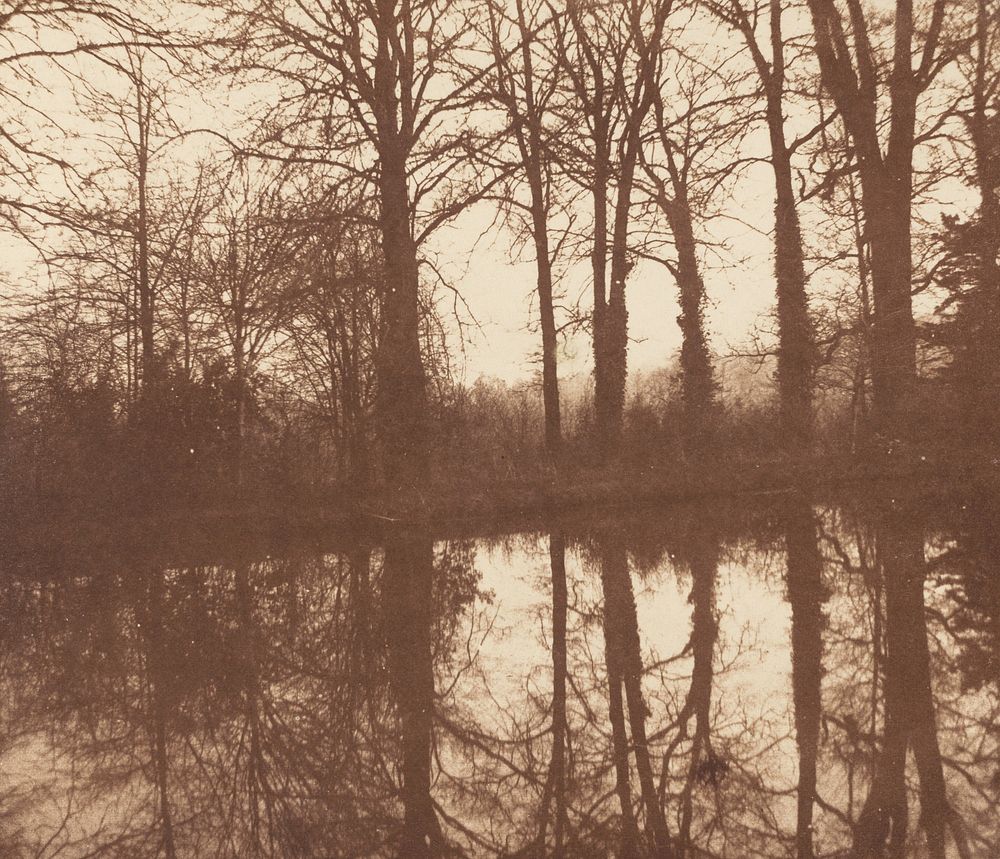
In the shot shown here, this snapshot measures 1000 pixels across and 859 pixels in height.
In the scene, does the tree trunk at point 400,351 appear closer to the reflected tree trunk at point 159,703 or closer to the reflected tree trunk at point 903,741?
the reflected tree trunk at point 159,703

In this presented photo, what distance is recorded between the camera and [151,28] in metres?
10.8

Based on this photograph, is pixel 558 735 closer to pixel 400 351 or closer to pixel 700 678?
pixel 700 678

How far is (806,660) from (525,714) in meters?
1.72

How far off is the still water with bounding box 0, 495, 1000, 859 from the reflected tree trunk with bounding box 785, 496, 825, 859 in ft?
0.06

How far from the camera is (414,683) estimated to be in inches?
204

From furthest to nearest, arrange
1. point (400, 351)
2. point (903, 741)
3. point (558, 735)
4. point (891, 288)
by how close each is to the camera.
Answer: point (891, 288) < point (400, 351) < point (558, 735) < point (903, 741)

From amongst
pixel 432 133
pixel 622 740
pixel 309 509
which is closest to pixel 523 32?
pixel 432 133

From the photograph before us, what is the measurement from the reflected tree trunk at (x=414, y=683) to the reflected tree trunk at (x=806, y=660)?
52.6 inches

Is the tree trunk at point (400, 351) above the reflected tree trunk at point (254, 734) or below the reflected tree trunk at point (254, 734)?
above

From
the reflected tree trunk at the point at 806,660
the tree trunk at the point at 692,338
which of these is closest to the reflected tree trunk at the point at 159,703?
the reflected tree trunk at the point at 806,660

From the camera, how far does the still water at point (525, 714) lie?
11.0 ft

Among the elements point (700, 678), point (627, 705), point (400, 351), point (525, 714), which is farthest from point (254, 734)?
point (400, 351)

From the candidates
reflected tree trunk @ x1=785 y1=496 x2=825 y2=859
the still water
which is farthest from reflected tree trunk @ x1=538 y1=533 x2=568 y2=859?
reflected tree trunk @ x1=785 y1=496 x2=825 y2=859

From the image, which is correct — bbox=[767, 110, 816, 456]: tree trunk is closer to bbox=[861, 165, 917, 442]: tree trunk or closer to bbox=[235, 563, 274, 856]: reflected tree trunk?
bbox=[861, 165, 917, 442]: tree trunk
